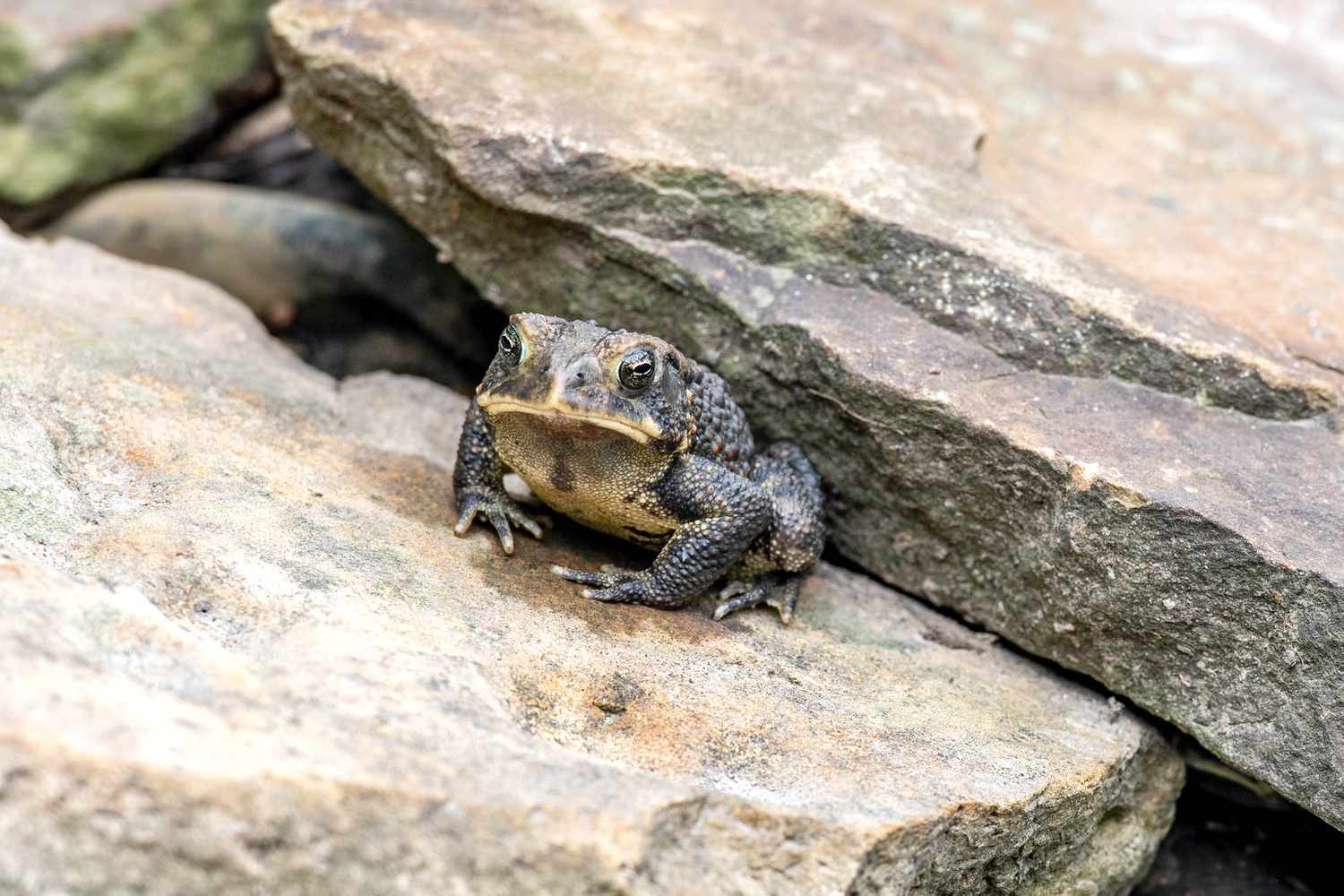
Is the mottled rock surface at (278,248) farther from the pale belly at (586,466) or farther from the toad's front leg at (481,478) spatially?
the pale belly at (586,466)

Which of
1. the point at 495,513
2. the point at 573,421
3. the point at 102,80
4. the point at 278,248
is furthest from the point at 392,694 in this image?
the point at 102,80

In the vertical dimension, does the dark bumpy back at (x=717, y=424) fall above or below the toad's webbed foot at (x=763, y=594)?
above

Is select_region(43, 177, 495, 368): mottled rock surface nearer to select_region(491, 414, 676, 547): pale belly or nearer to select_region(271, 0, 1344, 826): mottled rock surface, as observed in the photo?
select_region(271, 0, 1344, 826): mottled rock surface

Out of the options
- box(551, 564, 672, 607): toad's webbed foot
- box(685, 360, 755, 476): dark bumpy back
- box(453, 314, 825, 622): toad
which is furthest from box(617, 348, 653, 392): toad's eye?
box(551, 564, 672, 607): toad's webbed foot

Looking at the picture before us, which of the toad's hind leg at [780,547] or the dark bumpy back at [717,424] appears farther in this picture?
the toad's hind leg at [780,547]

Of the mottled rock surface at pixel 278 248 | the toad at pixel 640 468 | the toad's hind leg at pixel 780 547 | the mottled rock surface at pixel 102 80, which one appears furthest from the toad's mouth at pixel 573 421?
the mottled rock surface at pixel 102 80

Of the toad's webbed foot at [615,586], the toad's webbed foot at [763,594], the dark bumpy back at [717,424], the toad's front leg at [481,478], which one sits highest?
the dark bumpy back at [717,424]

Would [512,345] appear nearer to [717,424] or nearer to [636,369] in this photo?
[636,369]
